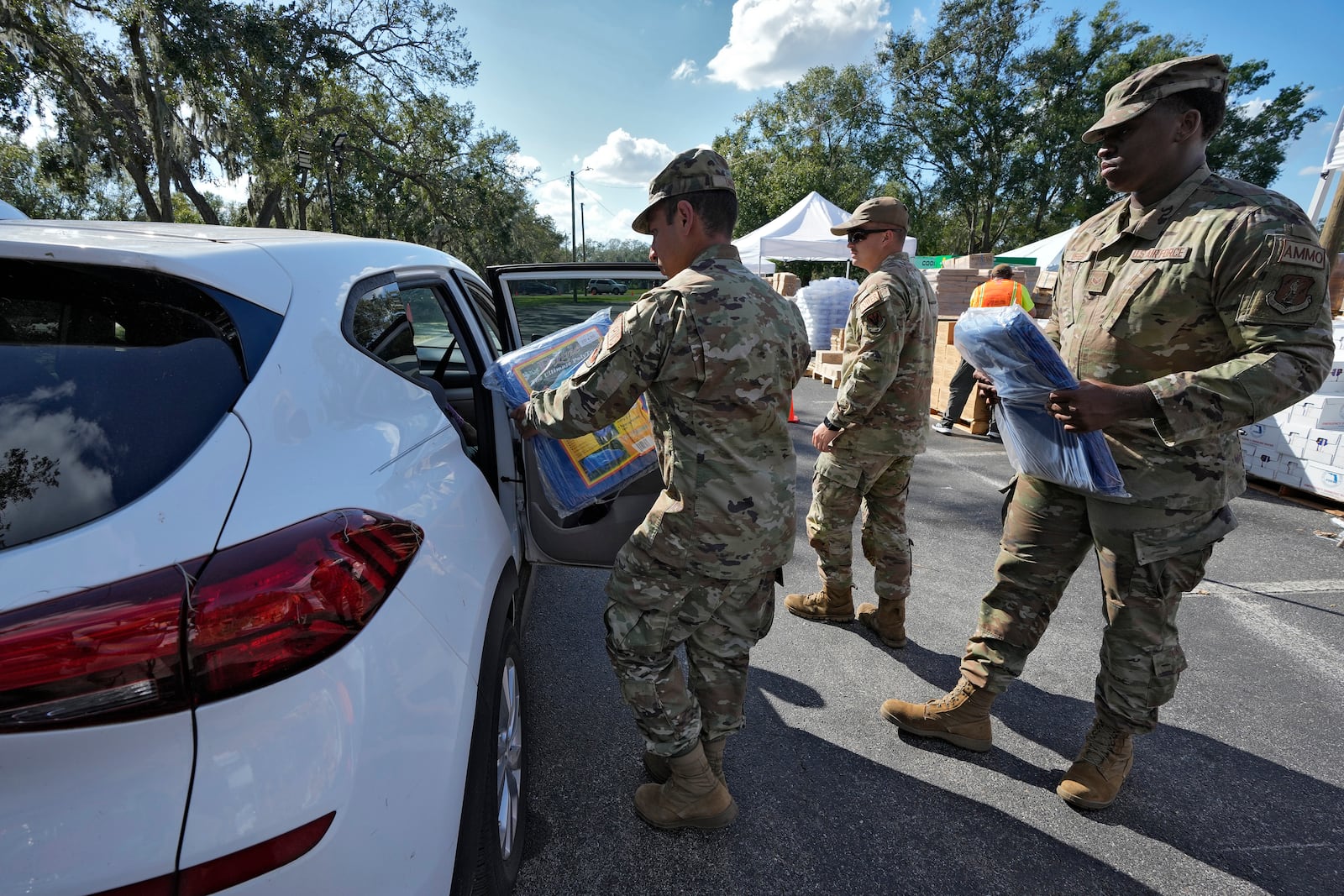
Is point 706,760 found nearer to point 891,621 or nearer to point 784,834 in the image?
point 784,834

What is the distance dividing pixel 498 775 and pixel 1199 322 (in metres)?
2.20

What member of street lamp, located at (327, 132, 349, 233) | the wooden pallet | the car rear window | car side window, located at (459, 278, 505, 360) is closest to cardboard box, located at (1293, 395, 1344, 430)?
the wooden pallet

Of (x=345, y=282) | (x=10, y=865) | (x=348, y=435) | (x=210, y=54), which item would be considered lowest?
(x=10, y=865)

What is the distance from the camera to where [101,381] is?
3.31 feet

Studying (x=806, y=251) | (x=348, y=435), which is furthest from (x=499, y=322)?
(x=806, y=251)

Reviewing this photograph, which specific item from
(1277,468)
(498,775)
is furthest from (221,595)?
(1277,468)

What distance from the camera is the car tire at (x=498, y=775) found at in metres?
1.32

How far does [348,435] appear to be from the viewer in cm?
122

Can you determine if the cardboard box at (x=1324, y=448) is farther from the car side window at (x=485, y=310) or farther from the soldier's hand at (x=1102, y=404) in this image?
the car side window at (x=485, y=310)

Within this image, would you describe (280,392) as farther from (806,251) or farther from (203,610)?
(806,251)

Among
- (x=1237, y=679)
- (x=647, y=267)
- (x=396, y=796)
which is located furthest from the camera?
(x=647, y=267)

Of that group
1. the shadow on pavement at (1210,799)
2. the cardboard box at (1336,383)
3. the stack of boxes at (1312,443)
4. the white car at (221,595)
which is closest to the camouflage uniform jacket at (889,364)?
the shadow on pavement at (1210,799)

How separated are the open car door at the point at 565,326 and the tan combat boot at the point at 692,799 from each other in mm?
681

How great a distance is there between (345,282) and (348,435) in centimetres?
45
